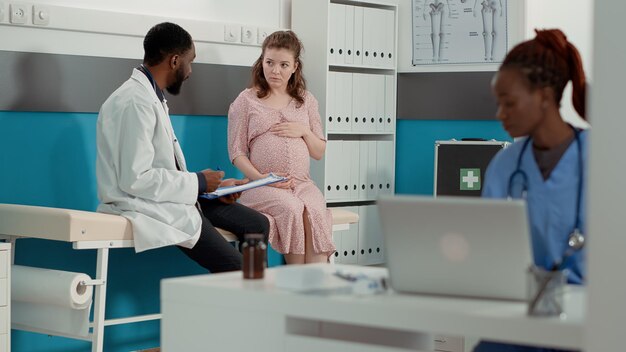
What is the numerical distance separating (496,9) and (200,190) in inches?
88.8

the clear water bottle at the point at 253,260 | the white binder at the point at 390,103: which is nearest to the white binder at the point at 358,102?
the white binder at the point at 390,103

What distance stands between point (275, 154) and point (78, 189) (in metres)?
0.95

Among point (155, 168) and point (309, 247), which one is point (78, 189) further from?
point (309, 247)

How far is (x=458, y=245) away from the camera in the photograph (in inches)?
76.9

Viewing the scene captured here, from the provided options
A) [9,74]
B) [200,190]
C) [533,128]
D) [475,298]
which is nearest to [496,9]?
[200,190]

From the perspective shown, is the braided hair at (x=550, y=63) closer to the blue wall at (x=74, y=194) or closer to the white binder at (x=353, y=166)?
the blue wall at (x=74, y=194)

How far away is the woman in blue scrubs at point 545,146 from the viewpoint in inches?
87.5

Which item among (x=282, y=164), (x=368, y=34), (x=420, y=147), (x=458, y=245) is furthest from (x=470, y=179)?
(x=458, y=245)

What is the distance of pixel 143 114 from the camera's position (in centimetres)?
402

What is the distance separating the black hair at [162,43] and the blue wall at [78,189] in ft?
1.61

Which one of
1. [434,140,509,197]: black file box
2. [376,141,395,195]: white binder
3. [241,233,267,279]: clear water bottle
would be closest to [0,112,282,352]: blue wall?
[376,141,395,195]: white binder

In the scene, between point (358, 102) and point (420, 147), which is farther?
point (420, 147)

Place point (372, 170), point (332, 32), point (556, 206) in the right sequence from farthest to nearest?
point (372, 170), point (332, 32), point (556, 206)

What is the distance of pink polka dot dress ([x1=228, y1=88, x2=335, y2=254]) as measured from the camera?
4.70 metres
